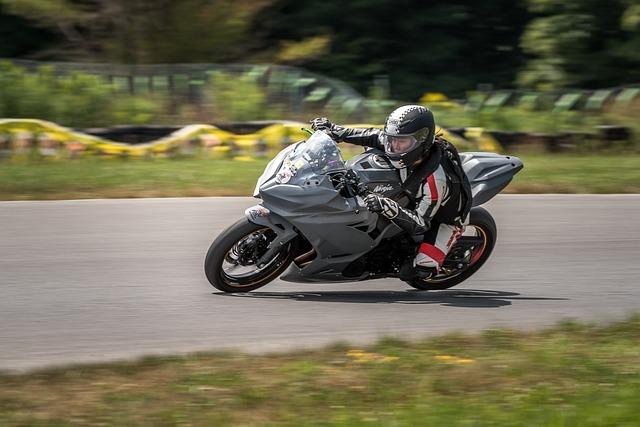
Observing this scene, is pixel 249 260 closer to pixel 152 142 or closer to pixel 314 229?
pixel 314 229

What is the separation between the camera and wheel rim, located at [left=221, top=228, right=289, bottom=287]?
784 cm

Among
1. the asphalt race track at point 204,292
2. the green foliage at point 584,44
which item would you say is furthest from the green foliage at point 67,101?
the green foliage at point 584,44

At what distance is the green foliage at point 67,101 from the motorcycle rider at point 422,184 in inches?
368

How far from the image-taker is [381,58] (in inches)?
1272

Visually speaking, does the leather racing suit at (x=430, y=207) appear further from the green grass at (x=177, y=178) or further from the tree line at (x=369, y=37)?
the tree line at (x=369, y=37)

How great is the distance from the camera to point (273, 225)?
7.76m

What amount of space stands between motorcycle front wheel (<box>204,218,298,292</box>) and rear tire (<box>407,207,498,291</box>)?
1205 millimetres

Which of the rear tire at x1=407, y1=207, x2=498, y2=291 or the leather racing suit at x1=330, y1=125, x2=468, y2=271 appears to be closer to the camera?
the leather racing suit at x1=330, y1=125, x2=468, y2=271

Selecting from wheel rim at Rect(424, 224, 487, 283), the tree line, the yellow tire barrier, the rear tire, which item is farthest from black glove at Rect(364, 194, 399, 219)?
the tree line

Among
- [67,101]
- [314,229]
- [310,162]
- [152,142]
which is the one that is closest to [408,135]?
[310,162]

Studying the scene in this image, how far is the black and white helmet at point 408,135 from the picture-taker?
25.5 ft

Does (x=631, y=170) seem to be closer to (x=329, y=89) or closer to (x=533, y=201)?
(x=533, y=201)

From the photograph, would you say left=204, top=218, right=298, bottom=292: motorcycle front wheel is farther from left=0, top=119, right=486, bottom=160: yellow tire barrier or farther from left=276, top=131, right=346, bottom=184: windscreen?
left=0, top=119, right=486, bottom=160: yellow tire barrier

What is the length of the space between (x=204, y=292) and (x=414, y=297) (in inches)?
64.2
